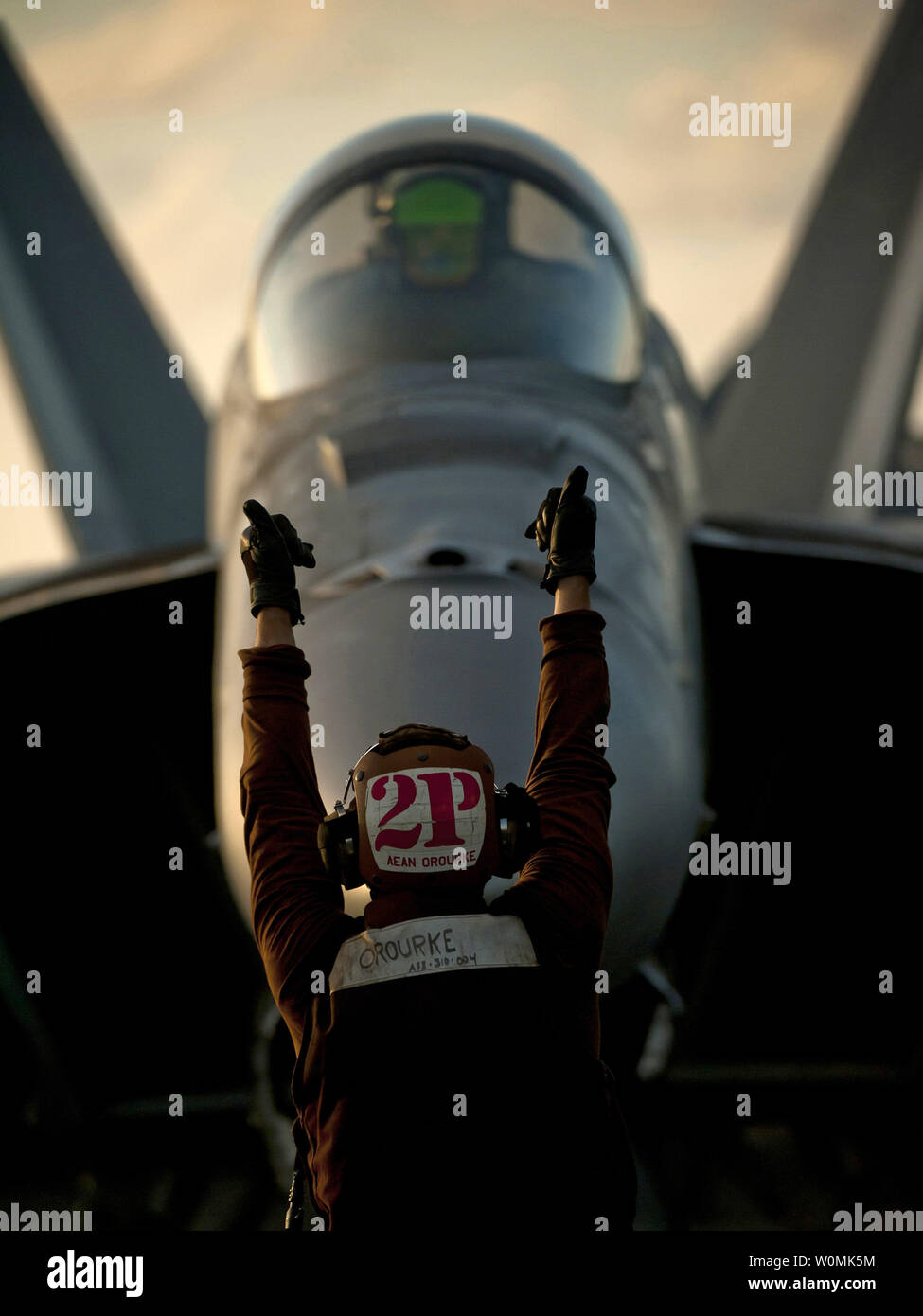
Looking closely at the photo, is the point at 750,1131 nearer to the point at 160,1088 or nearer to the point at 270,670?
the point at 160,1088

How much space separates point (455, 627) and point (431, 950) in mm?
971

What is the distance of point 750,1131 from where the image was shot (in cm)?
521

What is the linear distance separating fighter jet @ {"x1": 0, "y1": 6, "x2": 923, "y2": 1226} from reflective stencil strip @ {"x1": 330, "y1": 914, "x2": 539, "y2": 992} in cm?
84

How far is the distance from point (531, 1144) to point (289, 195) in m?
3.50

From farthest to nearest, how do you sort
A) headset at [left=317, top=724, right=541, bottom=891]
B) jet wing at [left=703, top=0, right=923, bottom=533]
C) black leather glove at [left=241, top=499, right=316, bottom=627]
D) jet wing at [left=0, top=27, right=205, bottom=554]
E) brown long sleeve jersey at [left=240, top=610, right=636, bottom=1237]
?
1. jet wing at [left=0, top=27, right=205, bottom=554]
2. jet wing at [left=703, top=0, right=923, bottom=533]
3. black leather glove at [left=241, top=499, right=316, bottom=627]
4. headset at [left=317, top=724, right=541, bottom=891]
5. brown long sleeve jersey at [left=240, top=610, right=636, bottom=1237]

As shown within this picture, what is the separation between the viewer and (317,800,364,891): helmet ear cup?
177cm

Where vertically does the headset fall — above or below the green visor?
below

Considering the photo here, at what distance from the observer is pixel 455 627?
2514 mm

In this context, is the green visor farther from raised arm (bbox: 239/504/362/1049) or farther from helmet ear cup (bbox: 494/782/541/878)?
helmet ear cup (bbox: 494/782/541/878)

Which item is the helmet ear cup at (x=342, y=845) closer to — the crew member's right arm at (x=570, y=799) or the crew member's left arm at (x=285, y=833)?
the crew member's left arm at (x=285, y=833)

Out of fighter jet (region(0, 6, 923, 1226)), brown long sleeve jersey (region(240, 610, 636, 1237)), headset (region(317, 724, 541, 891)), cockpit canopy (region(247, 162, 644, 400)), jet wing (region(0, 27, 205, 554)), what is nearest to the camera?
brown long sleeve jersey (region(240, 610, 636, 1237))

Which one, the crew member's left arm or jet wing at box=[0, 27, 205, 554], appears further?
jet wing at box=[0, 27, 205, 554]

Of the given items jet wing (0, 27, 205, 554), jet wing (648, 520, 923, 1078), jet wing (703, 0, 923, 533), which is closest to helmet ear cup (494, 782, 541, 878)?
jet wing (648, 520, 923, 1078)

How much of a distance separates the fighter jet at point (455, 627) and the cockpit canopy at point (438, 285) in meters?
0.01
